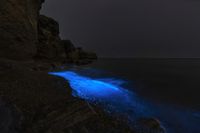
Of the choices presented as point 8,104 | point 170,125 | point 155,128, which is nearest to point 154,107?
point 170,125

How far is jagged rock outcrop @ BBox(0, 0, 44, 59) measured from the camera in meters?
22.1

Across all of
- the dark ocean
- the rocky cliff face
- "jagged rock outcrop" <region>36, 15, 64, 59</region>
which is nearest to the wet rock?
the dark ocean

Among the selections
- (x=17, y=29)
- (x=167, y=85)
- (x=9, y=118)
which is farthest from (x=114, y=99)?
(x=17, y=29)

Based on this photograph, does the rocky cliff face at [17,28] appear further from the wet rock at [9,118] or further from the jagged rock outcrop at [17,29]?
the wet rock at [9,118]

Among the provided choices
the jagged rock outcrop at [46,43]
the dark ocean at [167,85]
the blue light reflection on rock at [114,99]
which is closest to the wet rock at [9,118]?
the blue light reflection on rock at [114,99]

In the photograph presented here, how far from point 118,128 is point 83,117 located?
7.00 feet

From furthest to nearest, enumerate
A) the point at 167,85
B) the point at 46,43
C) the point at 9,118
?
the point at 46,43
the point at 167,85
the point at 9,118

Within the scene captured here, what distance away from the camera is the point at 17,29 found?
80.4 feet

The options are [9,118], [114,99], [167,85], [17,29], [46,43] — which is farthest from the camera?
[46,43]

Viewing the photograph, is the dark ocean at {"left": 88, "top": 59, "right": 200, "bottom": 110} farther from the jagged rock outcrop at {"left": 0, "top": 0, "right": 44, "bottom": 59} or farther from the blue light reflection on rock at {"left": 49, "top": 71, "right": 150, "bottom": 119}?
the jagged rock outcrop at {"left": 0, "top": 0, "right": 44, "bottom": 59}

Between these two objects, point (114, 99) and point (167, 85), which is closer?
point (114, 99)

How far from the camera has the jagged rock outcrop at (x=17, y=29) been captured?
72.6 feet

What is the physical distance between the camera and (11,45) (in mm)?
23156

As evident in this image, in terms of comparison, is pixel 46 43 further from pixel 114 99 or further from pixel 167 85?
pixel 114 99
